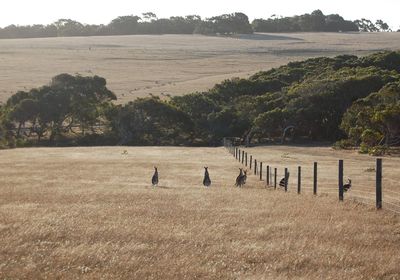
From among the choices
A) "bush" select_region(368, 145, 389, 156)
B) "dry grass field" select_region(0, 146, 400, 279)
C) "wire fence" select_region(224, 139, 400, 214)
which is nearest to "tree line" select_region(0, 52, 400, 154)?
Answer: "bush" select_region(368, 145, 389, 156)

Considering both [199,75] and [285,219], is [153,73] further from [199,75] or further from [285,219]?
[285,219]

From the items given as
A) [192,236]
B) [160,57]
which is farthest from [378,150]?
[160,57]

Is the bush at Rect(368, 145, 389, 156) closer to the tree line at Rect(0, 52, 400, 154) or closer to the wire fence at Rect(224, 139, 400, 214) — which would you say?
the tree line at Rect(0, 52, 400, 154)

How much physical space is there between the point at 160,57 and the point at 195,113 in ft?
200

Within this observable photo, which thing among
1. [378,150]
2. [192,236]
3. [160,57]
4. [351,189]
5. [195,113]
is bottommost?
[378,150]

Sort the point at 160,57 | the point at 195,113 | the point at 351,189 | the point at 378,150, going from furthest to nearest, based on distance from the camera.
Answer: the point at 160,57, the point at 195,113, the point at 378,150, the point at 351,189

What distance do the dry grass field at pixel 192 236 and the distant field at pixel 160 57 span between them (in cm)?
7193

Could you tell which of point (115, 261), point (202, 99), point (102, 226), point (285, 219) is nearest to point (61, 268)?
point (115, 261)

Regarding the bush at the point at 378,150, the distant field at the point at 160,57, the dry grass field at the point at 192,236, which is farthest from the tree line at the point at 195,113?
the dry grass field at the point at 192,236

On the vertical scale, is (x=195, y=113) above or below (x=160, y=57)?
below

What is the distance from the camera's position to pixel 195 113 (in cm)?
7919

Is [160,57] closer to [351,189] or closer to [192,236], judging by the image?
[351,189]

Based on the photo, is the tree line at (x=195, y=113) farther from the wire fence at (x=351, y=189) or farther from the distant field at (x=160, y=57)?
the wire fence at (x=351, y=189)

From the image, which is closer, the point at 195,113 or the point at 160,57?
the point at 195,113
